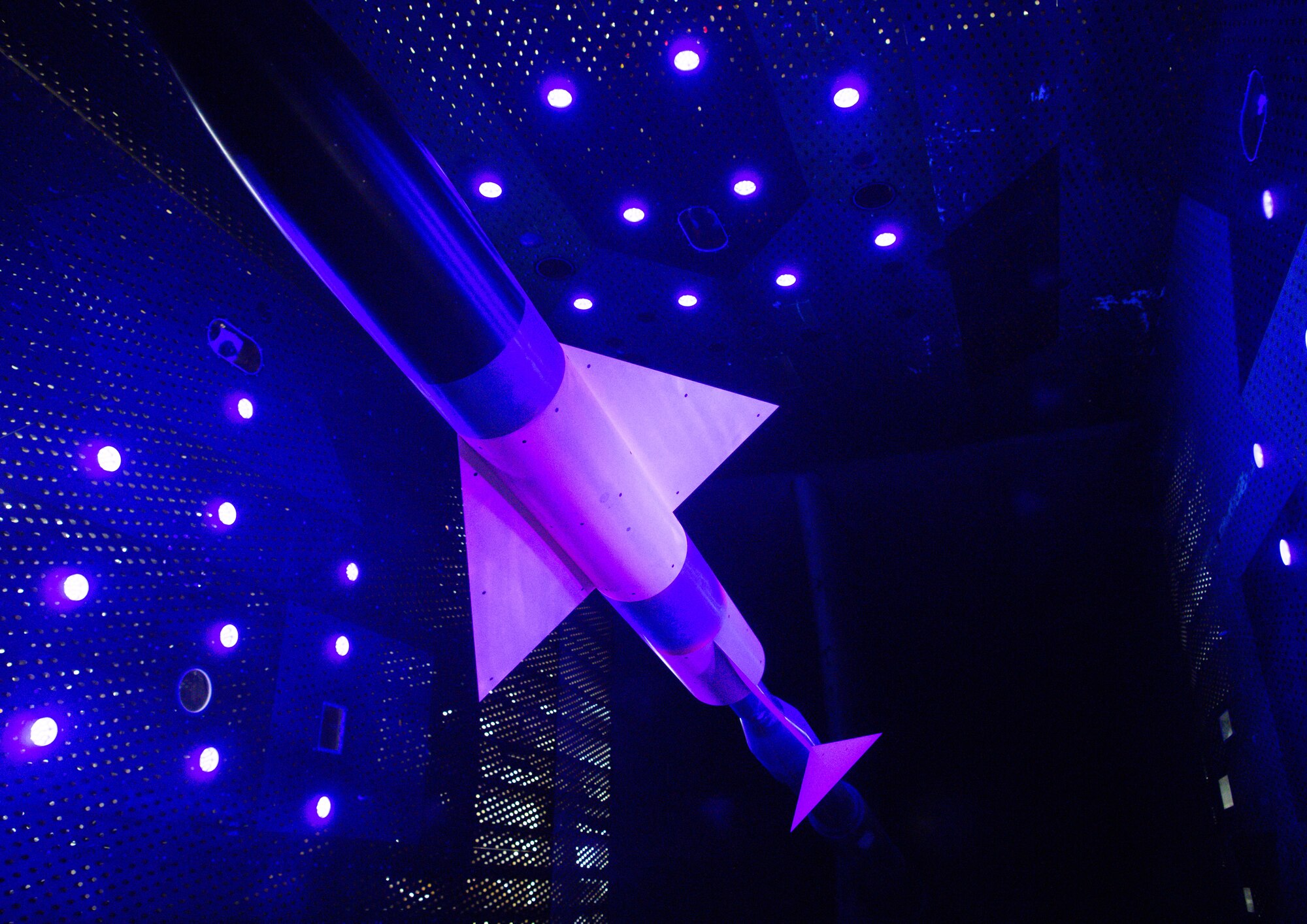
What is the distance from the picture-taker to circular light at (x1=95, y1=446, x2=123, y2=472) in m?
2.43

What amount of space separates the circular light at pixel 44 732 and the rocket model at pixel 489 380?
1.39 metres

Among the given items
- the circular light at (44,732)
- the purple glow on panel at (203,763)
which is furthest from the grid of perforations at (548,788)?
the circular light at (44,732)

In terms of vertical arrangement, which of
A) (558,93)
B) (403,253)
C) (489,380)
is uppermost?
(558,93)

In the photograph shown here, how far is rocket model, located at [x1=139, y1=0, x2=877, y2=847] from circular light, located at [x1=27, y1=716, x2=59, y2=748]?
1.39m

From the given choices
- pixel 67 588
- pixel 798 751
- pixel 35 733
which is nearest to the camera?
pixel 35 733

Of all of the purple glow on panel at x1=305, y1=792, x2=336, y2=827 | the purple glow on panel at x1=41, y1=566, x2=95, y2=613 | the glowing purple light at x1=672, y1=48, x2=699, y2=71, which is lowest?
the purple glow on panel at x1=305, y1=792, x2=336, y2=827

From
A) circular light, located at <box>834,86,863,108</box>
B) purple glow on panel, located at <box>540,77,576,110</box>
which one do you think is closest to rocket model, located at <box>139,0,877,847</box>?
purple glow on panel, located at <box>540,77,576,110</box>

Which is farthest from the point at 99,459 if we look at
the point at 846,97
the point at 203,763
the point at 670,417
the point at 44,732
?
the point at 846,97

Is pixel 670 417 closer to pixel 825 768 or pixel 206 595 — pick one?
pixel 206 595

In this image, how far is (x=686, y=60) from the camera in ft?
9.45

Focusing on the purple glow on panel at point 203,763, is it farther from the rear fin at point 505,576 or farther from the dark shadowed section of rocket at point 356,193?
the dark shadowed section of rocket at point 356,193

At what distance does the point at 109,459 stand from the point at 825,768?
3.80 meters

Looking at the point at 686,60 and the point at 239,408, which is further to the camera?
the point at 239,408

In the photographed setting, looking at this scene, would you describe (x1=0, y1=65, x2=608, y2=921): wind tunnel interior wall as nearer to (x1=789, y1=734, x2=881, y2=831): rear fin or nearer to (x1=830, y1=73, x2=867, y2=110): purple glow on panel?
(x1=789, y1=734, x2=881, y2=831): rear fin
